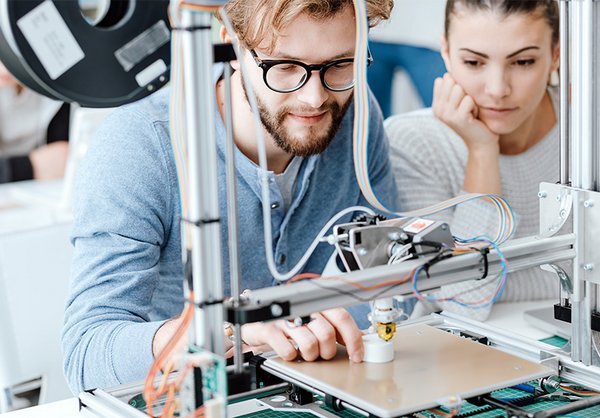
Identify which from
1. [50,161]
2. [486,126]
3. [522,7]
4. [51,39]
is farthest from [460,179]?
[50,161]

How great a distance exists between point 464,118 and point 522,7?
253 millimetres

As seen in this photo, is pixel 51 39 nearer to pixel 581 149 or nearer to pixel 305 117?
pixel 305 117

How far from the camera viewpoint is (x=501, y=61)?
6.29ft

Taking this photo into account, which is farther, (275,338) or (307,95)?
(307,95)

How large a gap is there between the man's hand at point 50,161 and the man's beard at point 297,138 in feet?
9.33

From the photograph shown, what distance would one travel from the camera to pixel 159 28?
1200 millimetres

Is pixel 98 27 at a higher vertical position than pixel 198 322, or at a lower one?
higher

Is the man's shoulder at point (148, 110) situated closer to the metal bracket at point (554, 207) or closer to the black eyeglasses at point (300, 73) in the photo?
the black eyeglasses at point (300, 73)

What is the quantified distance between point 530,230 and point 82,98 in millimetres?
1163

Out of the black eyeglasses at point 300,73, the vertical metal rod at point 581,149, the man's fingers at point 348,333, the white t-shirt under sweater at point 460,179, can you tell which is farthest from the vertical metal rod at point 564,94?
the white t-shirt under sweater at point 460,179

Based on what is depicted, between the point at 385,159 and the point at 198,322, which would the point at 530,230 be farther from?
the point at 198,322

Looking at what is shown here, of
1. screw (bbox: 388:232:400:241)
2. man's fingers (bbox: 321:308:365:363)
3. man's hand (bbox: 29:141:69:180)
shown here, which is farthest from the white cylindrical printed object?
man's hand (bbox: 29:141:69:180)

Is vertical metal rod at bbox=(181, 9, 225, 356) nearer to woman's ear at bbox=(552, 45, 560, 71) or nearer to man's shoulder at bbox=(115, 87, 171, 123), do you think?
man's shoulder at bbox=(115, 87, 171, 123)

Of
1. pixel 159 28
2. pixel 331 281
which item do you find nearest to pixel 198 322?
pixel 331 281
